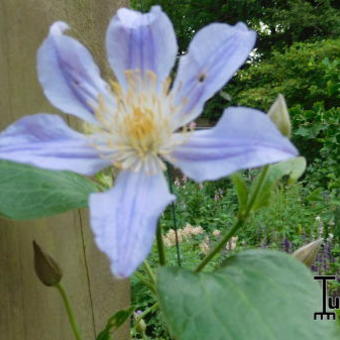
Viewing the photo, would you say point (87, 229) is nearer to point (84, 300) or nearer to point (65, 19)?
point (84, 300)

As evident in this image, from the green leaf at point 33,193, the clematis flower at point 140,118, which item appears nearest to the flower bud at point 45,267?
the green leaf at point 33,193

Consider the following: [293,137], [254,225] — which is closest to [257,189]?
[254,225]

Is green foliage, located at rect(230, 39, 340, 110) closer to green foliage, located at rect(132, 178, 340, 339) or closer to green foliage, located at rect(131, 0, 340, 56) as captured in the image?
green foliage, located at rect(131, 0, 340, 56)

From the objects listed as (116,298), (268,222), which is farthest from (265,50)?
(116,298)

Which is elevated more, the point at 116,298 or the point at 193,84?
the point at 193,84

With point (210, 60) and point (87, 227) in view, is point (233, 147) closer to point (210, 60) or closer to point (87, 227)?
point (210, 60)

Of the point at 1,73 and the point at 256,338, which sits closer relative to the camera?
the point at 256,338

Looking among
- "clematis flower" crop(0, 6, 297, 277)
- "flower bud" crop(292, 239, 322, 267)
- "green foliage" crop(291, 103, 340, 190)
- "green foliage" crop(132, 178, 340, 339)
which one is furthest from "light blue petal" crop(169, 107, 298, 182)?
"green foliage" crop(291, 103, 340, 190)
